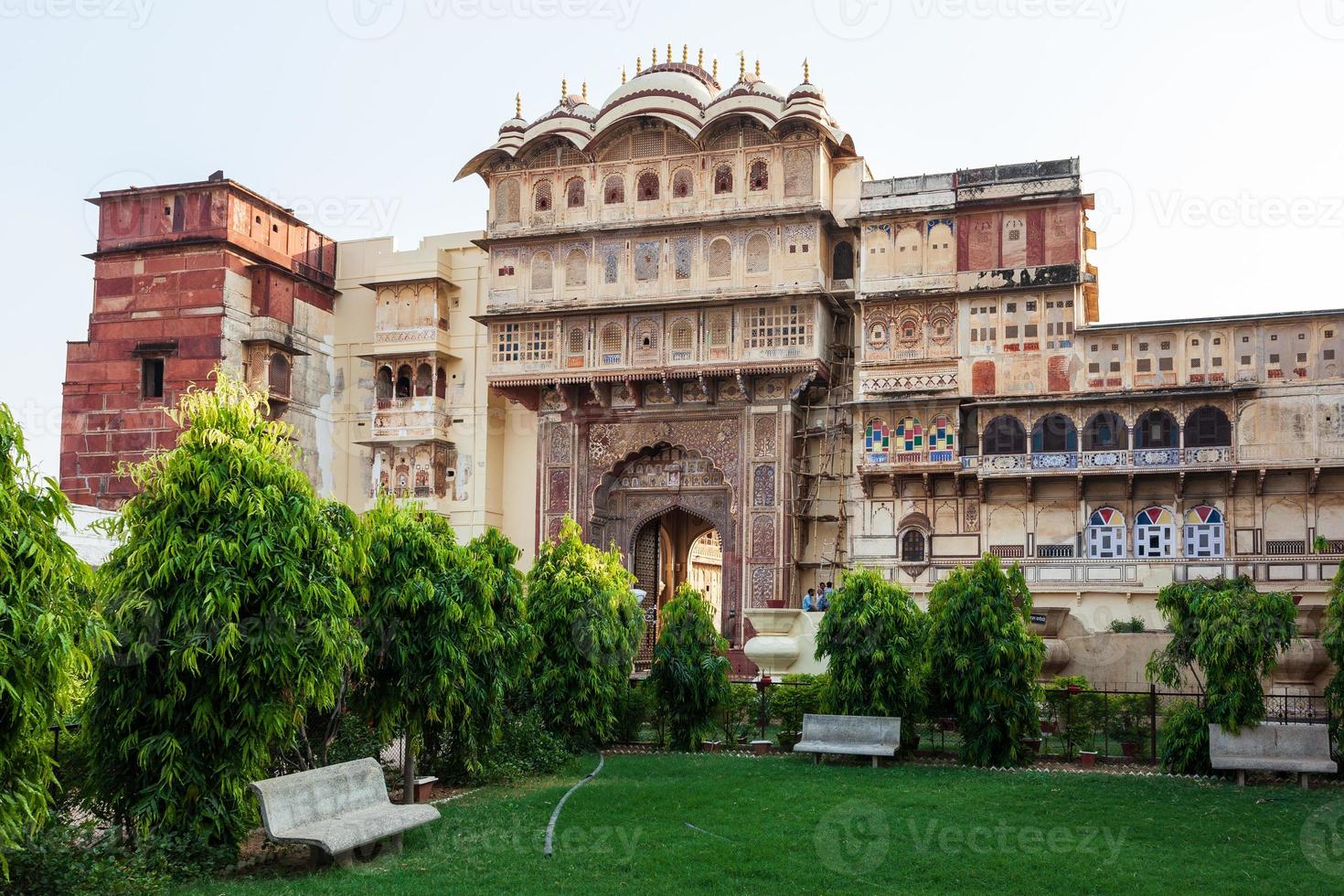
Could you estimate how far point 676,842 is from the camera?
1006cm

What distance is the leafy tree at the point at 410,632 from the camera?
12.1m

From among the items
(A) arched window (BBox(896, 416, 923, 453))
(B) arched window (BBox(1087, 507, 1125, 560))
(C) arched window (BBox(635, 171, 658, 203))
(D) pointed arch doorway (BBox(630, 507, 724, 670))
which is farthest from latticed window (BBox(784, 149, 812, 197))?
(B) arched window (BBox(1087, 507, 1125, 560))

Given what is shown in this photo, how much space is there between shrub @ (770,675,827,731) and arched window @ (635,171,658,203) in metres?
14.7

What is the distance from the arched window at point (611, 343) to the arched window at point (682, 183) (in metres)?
3.25

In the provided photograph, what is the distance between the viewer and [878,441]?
88.3ft

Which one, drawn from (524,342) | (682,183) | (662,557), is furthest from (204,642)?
(662,557)

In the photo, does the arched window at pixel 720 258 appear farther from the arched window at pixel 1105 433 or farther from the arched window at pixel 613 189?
the arched window at pixel 1105 433

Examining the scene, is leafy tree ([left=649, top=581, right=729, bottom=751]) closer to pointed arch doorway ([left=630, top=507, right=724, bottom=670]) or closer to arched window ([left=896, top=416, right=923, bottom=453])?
arched window ([left=896, top=416, right=923, bottom=453])

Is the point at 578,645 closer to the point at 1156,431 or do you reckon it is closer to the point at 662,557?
the point at 1156,431

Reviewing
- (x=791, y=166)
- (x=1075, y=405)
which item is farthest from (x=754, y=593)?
(x=791, y=166)

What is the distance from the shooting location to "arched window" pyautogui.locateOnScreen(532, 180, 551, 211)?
2997 cm

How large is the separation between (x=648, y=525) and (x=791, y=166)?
8.91 metres

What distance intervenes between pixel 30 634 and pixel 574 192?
78.1ft

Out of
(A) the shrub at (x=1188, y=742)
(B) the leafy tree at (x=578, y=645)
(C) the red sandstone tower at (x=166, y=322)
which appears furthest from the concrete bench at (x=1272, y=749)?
(C) the red sandstone tower at (x=166, y=322)
